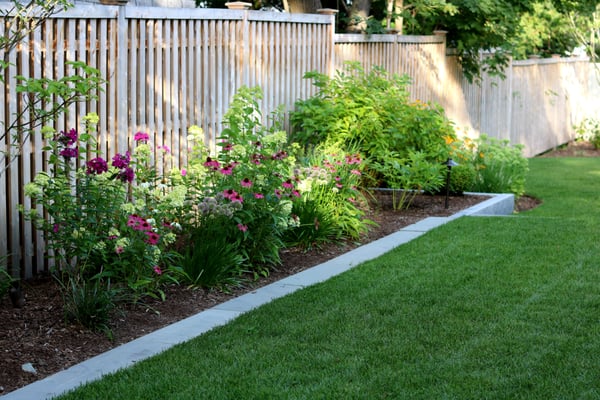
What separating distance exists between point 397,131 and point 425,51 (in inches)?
166

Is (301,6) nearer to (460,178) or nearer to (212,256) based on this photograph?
(460,178)

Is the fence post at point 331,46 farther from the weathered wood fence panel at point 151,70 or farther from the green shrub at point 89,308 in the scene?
the green shrub at point 89,308

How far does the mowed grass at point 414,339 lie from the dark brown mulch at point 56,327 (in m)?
0.47

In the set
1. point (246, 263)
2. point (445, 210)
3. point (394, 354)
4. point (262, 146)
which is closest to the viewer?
point (394, 354)

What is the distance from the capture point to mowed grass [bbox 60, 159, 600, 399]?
4.49m

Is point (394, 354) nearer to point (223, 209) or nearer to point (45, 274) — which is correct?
point (223, 209)

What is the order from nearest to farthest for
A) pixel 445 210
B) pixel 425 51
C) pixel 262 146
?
pixel 262 146, pixel 445 210, pixel 425 51

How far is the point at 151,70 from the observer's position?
772 centimetres

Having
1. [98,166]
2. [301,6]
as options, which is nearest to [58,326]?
[98,166]

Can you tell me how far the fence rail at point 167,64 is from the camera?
643 cm

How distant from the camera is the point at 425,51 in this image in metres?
14.6

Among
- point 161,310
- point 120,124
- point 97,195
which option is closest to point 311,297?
point 161,310

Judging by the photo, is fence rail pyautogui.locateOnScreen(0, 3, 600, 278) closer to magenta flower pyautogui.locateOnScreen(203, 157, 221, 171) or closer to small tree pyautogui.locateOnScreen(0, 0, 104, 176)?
small tree pyautogui.locateOnScreen(0, 0, 104, 176)

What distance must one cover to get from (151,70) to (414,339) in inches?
140
